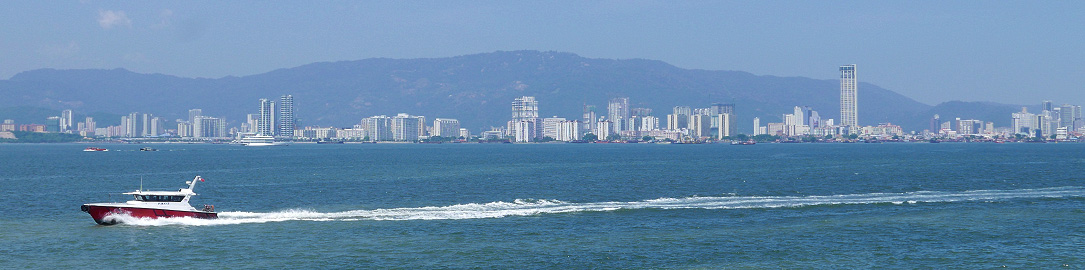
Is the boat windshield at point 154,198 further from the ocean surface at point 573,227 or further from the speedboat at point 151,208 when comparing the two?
the ocean surface at point 573,227

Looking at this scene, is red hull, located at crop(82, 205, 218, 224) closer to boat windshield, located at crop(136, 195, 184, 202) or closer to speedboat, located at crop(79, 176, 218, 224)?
speedboat, located at crop(79, 176, 218, 224)

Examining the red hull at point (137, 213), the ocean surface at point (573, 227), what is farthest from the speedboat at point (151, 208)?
the ocean surface at point (573, 227)

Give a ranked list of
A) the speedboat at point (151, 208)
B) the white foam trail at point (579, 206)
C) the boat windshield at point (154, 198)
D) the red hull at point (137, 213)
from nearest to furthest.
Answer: the red hull at point (137, 213), the speedboat at point (151, 208), the boat windshield at point (154, 198), the white foam trail at point (579, 206)

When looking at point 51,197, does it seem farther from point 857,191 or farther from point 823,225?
point 857,191

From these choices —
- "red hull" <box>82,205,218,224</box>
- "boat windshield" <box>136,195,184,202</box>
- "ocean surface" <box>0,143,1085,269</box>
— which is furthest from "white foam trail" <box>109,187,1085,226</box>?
"boat windshield" <box>136,195,184,202</box>

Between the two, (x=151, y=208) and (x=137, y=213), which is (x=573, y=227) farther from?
(x=137, y=213)

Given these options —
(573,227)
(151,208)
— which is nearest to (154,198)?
(151,208)
